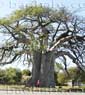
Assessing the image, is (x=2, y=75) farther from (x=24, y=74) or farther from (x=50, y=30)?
(x=50, y=30)

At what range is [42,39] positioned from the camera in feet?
143

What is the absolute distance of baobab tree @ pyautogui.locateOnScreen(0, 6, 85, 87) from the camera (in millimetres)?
42906

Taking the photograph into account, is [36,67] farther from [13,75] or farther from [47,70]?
[13,75]

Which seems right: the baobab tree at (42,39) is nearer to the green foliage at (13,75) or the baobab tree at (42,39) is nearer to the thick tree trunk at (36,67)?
the thick tree trunk at (36,67)

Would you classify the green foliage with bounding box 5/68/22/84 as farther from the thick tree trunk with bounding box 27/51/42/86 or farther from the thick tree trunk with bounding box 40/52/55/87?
the thick tree trunk with bounding box 40/52/55/87

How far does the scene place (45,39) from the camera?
43781 millimetres

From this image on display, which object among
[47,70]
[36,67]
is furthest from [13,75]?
[47,70]

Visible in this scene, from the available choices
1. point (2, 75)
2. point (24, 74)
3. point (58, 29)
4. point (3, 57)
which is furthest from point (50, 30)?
point (24, 74)

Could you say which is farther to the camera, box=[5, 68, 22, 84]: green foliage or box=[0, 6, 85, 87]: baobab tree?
box=[5, 68, 22, 84]: green foliage

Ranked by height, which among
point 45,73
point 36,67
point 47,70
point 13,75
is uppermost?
point 13,75

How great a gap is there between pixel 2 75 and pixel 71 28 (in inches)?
1068

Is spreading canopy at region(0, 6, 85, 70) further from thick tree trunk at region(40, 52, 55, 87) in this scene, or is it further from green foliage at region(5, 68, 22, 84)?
green foliage at region(5, 68, 22, 84)

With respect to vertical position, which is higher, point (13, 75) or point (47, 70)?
point (13, 75)

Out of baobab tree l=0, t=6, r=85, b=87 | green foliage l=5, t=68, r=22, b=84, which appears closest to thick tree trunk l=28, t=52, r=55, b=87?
baobab tree l=0, t=6, r=85, b=87
